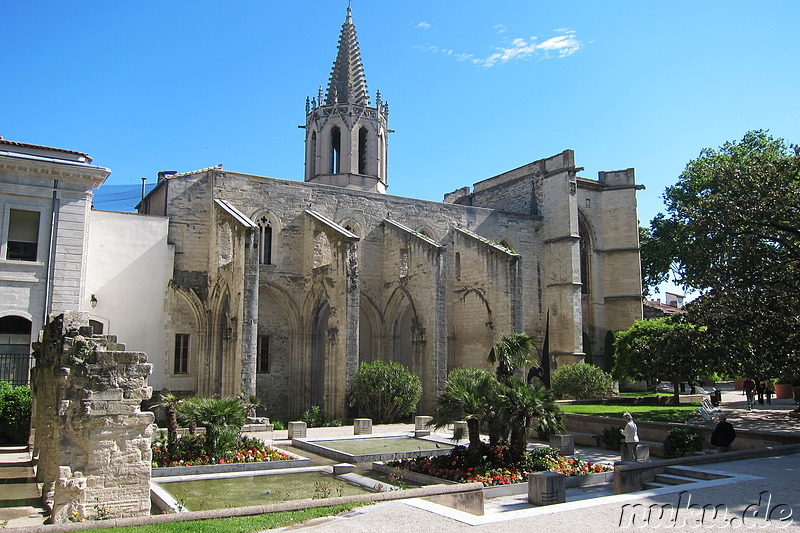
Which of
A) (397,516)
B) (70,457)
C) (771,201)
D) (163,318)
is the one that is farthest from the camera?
(163,318)

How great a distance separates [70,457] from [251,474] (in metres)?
4.61

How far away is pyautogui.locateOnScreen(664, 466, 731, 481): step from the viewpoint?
10.5 meters

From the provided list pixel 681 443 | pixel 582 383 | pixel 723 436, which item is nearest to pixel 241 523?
pixel 723 436

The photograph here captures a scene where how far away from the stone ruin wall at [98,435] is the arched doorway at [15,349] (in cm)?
1046

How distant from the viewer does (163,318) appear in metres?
22.6

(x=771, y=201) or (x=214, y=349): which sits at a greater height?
(x=771, y=201)

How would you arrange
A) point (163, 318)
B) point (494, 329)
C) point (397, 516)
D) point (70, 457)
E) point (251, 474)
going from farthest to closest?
point (494, 329) → point (163, 318) → point (251, 474) → point (70, 457) → point (397, 516)

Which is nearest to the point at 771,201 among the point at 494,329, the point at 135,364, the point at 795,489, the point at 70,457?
the point at 795,489

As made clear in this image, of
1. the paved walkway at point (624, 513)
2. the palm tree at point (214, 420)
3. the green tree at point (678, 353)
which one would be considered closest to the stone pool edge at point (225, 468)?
the palm tree at point (214, 420)

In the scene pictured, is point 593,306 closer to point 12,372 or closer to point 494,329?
point 494,329

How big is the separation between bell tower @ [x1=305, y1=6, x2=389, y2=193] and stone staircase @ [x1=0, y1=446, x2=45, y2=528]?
20.2 meters

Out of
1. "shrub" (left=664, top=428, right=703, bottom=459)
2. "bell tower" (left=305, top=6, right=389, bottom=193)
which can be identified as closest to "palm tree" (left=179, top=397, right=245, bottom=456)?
"shrub" (left=664, top=428, right=703, bottom=459)

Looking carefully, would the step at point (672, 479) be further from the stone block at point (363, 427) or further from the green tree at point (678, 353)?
the stone block at point (363, 427)

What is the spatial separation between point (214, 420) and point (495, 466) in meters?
5.67
